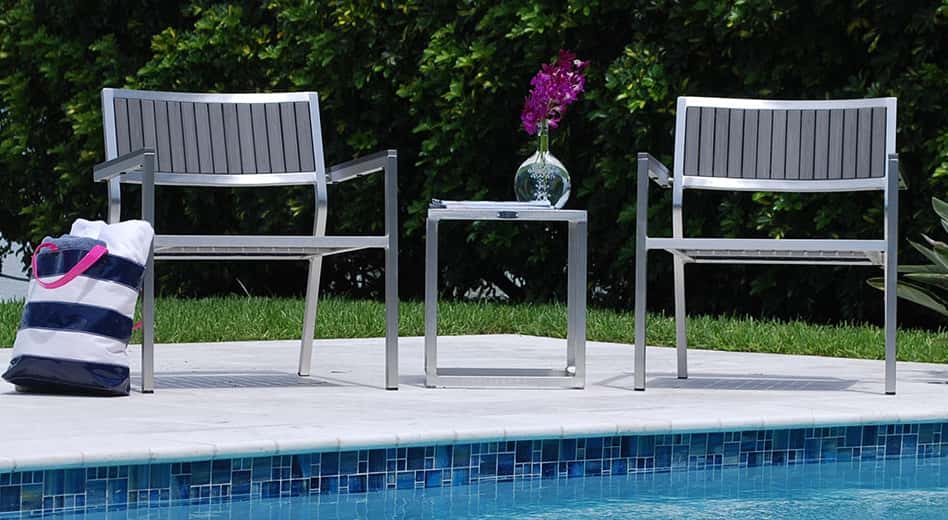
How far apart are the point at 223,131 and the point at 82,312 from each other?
42.2 inches

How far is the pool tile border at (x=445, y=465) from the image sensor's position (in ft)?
8.84

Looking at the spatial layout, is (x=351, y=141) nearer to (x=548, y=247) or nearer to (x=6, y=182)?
(x=548, y=247)

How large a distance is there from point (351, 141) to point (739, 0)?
2.63 meters

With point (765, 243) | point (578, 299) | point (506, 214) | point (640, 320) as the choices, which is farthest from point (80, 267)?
point (765, 243)

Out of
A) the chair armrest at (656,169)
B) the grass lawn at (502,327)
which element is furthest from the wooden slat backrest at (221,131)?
the grass lawn at (502,327)

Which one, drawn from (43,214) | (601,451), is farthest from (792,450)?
(43,214)

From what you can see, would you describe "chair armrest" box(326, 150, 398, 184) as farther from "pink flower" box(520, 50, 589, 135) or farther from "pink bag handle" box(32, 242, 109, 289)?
"pink bag handle" box(32, 242, 109, 289)

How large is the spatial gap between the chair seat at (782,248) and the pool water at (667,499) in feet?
2.24

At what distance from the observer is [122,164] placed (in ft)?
12.9

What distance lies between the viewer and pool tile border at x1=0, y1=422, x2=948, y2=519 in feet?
8.84

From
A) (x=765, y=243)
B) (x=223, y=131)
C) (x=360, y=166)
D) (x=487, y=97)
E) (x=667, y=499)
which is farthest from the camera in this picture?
(x=487, y=97)

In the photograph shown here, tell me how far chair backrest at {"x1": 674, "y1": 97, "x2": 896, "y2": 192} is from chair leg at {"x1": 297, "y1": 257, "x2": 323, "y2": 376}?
1125 millimetres

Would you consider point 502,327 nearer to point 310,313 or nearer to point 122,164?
point 310,313

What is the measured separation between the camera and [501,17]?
766cm
